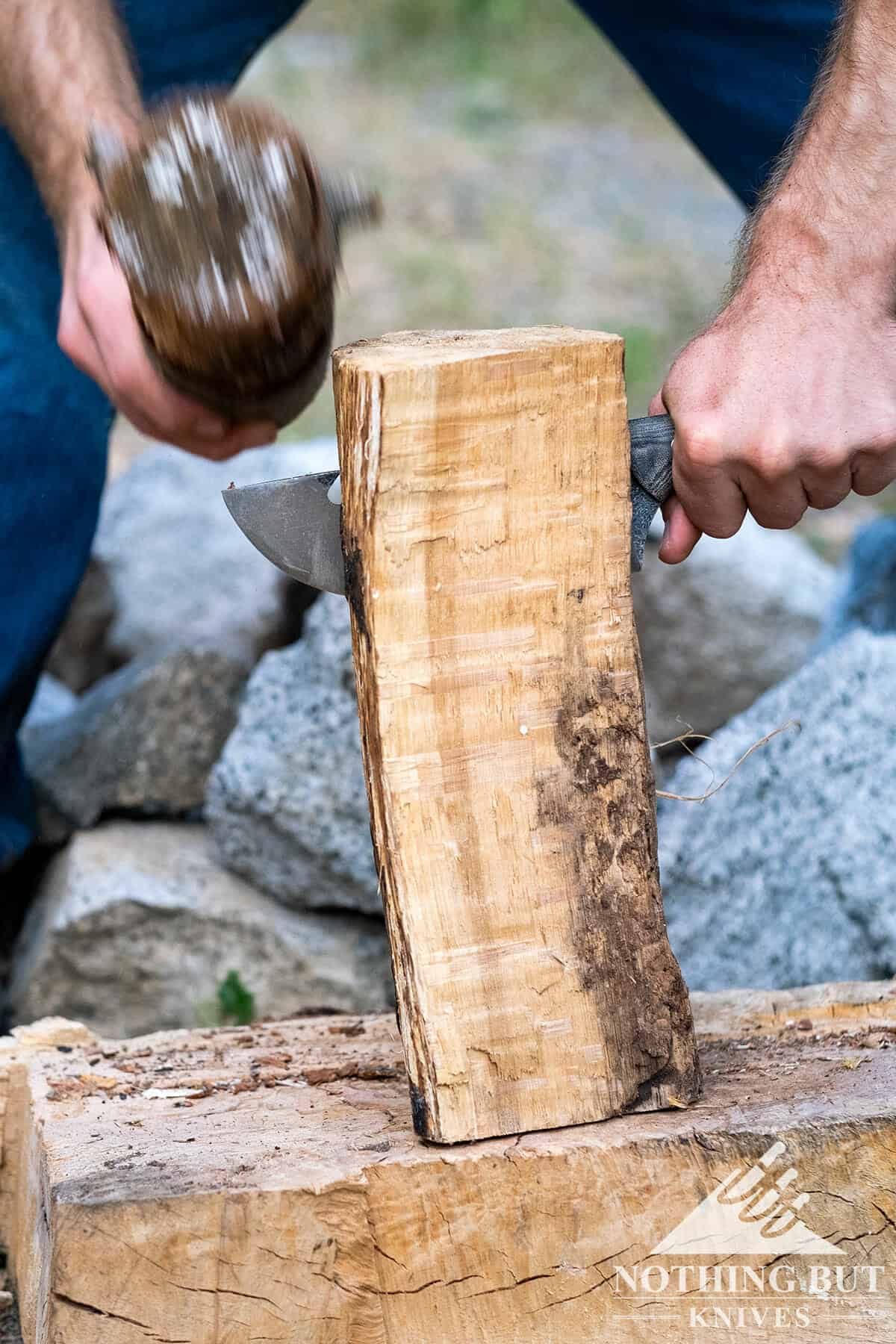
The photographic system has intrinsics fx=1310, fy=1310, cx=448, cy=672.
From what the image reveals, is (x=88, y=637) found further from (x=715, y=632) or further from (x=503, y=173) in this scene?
(x=503, y=173)

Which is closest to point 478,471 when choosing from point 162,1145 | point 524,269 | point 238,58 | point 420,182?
point 162,1145

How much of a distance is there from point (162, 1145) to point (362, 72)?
1013 centimetres

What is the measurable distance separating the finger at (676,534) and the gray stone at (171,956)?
1.32 metres

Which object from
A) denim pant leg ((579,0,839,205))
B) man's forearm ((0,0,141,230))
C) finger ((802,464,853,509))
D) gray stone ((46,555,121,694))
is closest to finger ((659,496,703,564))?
finger ((802,464,853,509))

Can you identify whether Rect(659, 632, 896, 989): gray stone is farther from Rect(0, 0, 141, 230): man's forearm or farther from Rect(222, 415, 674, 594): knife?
Rect(0, 0, 141, 230): man's forearm

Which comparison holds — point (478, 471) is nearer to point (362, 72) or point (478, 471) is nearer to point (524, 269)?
point (524, 269)

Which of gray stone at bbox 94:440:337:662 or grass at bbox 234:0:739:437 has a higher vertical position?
gray stone at bbox 94:440:337:662

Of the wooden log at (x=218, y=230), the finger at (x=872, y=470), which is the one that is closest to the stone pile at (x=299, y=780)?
the finger at (x=872, y=470)

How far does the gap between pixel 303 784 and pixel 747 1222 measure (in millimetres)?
1428

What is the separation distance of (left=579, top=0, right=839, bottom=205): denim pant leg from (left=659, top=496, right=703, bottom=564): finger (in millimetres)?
1097

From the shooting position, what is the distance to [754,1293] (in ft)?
4.48

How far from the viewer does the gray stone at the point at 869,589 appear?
123 inches

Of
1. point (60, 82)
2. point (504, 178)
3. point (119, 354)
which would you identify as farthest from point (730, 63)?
point (504, 178)

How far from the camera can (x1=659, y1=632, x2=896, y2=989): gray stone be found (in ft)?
6.96
